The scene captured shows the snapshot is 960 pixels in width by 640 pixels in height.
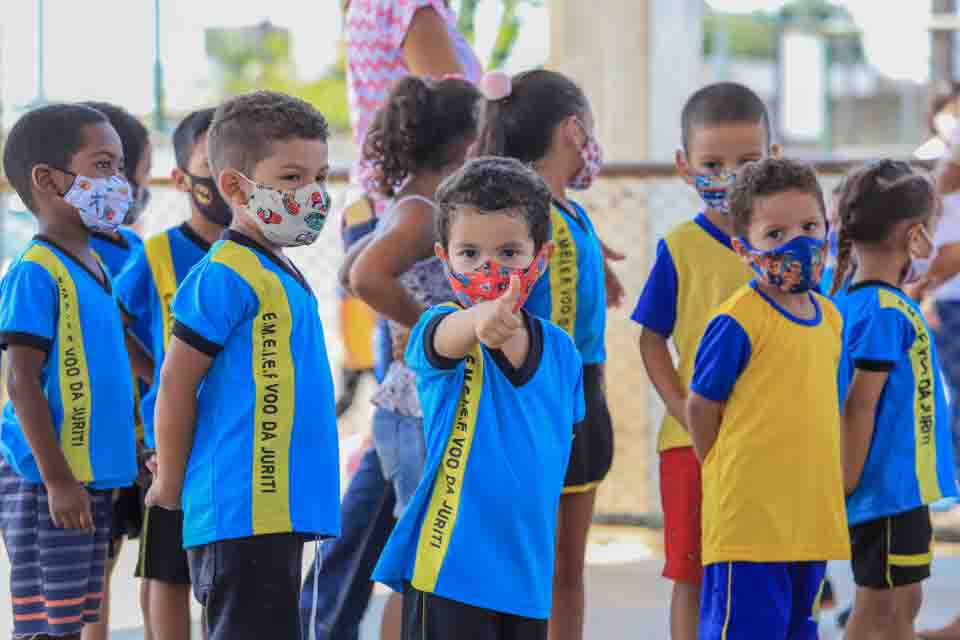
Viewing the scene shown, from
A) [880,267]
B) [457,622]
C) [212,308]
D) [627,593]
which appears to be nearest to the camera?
[457,622]

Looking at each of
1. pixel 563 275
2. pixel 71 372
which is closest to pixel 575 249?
pixel 563 275

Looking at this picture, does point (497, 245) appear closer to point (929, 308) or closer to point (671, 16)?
point (929, 308)

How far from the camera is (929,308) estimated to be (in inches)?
263

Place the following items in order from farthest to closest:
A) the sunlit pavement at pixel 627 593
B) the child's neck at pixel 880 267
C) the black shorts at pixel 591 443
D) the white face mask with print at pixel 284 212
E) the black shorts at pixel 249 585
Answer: the sunlit pavement at pixel 627 593 → the child's neck at pixel 880 267 → the black shorts at pixel 591 443 → the white face mask with print at pixel 284 212 → the black shorts at pixel 249 585

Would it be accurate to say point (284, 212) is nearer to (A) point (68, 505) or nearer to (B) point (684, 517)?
(A) point (68, 505)

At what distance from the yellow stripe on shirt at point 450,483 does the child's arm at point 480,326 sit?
0.23 ft

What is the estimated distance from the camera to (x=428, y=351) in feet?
9.82

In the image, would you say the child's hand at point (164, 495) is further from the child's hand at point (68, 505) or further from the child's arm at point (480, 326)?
the child's arm at point (480, 326)

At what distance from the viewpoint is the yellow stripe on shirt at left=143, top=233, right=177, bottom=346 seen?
381 centimetres

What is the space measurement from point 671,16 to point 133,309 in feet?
14.3

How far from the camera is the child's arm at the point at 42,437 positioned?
3451mm

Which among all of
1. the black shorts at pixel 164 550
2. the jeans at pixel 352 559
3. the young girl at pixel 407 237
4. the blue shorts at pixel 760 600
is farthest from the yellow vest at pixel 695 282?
the black shorts at pixel 164 550

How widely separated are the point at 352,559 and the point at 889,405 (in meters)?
1.44

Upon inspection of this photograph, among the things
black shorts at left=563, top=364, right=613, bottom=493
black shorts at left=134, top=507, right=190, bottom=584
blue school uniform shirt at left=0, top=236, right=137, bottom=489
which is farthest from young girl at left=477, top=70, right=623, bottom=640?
blue school uniform shirt at left=0, top=236, right=137, bottom=489
